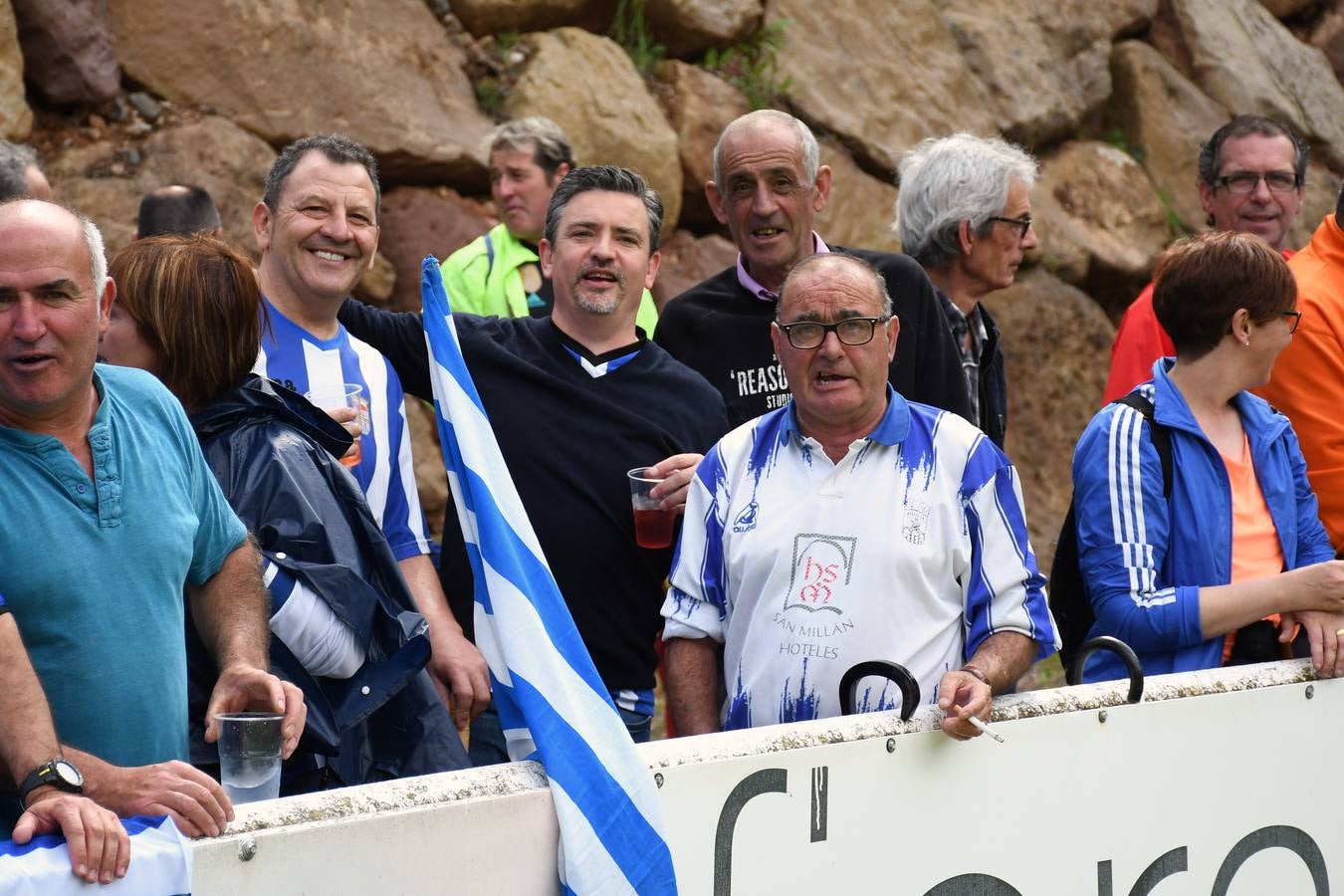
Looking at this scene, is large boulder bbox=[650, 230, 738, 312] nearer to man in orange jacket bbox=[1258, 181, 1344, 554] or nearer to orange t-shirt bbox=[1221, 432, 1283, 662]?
man in orange jacket bbox=[1258, 181, 1344, 554]

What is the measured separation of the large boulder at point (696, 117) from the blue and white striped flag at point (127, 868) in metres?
5.72

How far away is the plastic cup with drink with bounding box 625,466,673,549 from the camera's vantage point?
3270mm

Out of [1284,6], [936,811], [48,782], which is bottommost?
[936,811]

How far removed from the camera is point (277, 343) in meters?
3.39

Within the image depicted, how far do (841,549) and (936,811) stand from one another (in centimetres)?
50

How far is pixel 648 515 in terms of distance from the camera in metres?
3.31

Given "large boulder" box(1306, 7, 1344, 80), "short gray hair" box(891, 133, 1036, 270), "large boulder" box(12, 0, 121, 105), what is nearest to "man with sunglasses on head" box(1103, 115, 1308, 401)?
"short gray hair" box(891, 133, 1036, 270)

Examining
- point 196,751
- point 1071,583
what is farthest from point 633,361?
point 196,751

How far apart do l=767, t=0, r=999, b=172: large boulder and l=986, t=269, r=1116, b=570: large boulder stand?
96 cm

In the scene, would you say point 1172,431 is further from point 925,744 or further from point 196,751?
point 196,751

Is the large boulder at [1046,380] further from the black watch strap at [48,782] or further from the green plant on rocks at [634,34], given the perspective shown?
the black watch strap at [48,782]

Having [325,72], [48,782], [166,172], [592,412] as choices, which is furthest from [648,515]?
[325,72]

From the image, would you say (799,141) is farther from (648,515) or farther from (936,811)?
(936,811)

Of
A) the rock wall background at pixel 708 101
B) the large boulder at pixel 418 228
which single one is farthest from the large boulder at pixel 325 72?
the large boulder at pixel 418 228
